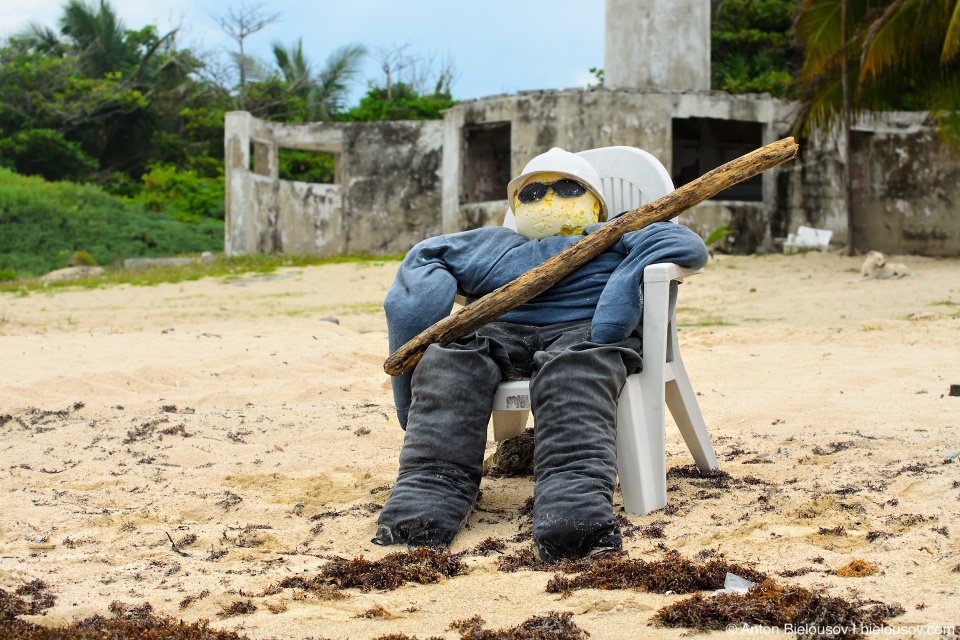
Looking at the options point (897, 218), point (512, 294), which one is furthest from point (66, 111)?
point (512, 294)

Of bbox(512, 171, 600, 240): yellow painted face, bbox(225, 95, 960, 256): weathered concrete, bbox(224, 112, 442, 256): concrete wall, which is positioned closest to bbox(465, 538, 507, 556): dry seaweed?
bbox(512, 171, 600, 240): yellow painted face

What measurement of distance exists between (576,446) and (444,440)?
0.42 m

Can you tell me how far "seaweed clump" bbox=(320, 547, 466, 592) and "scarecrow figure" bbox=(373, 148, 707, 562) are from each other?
167 mm

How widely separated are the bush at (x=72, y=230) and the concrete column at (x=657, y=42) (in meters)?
9.86

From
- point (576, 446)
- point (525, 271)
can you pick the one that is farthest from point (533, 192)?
point (576, 446)

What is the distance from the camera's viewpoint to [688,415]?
3.74 meters

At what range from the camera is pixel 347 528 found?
331 cm

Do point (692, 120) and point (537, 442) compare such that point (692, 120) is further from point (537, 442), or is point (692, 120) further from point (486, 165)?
point (537, 442)

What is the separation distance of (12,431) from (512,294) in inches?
99.1

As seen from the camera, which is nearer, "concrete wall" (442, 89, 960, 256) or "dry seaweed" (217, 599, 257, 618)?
"dry seaweed" (217, 599, 257, 618)

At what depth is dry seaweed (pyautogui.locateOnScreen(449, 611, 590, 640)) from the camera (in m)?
2.20

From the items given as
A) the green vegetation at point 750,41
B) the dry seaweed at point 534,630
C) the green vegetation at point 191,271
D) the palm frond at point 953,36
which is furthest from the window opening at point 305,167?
the dry seaweed at point 534,630

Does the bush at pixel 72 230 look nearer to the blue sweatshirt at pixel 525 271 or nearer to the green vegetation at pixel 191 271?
the green vegetation at pixel 191 271

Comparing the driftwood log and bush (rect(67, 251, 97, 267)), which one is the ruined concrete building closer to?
bush (rect(67, 251, 97, 267))
